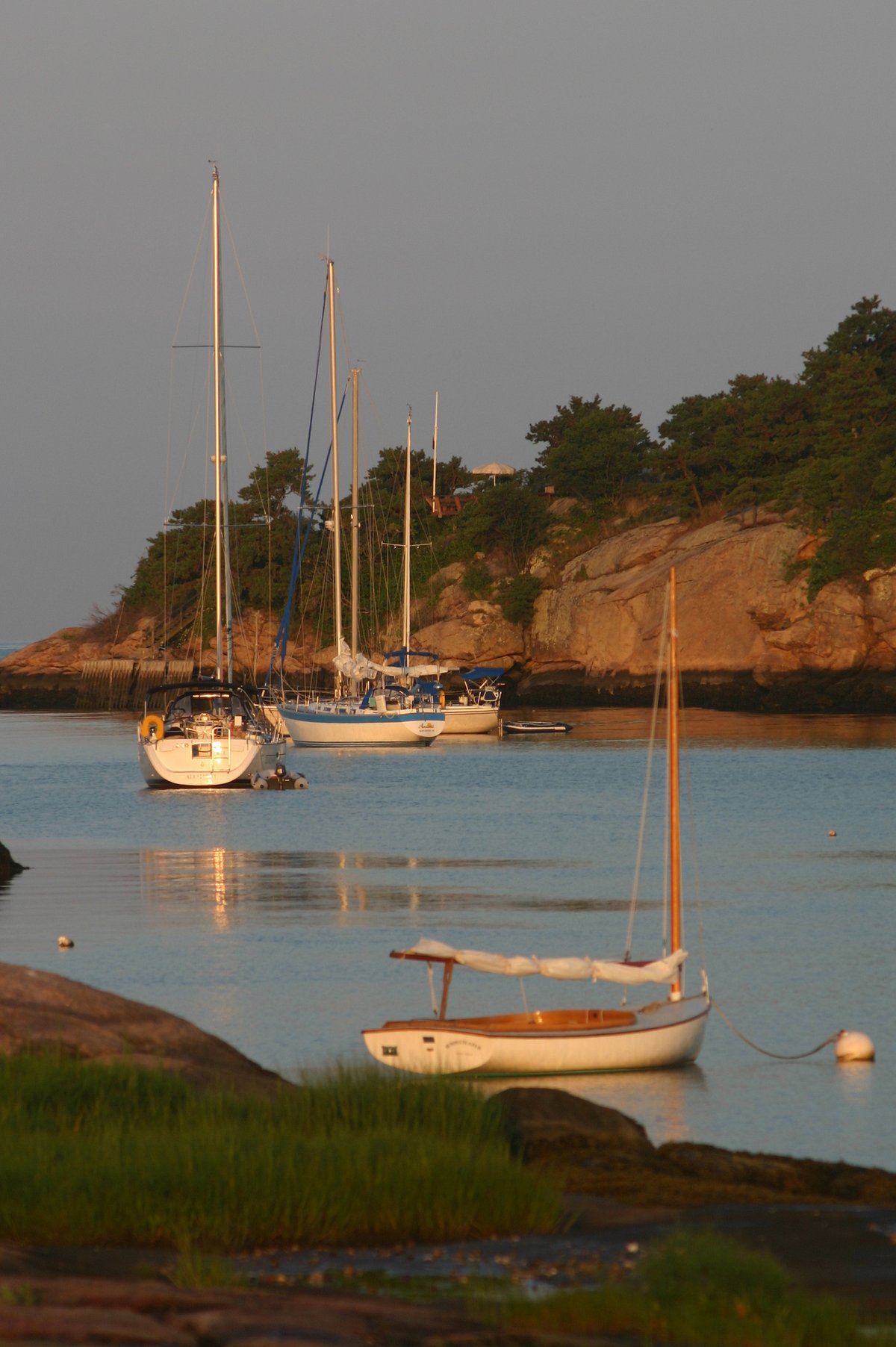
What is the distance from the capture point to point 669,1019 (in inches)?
585

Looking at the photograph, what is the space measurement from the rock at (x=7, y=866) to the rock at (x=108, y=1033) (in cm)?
1714

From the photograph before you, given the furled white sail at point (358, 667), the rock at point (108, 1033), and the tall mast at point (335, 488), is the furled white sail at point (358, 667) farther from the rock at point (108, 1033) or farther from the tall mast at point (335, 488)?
the rock at point (108, 1033)

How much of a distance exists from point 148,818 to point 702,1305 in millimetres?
35272

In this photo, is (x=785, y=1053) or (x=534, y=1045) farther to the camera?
(x=785, y=1053)

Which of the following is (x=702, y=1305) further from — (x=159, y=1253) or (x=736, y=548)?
(x=736, y=548)

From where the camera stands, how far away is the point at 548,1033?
13.9 meters

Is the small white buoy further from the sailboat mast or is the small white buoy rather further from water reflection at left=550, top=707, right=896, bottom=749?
water reflection at left=550, top=707, right=896, bottom=749

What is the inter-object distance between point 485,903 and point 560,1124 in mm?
15215

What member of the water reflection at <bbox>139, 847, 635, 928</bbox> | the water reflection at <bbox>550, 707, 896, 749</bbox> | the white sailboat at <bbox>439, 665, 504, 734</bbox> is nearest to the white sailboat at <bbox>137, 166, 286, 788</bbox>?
the water reflection at <bbox>139, 847, 635, 928</bbox>

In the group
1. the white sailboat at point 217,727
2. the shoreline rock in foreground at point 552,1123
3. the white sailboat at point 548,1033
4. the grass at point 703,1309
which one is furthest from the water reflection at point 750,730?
the grass at point 703,1309

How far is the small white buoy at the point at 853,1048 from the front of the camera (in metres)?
15.1

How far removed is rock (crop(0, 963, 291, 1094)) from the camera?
10758 mm

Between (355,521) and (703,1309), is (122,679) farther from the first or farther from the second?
(703,1309)

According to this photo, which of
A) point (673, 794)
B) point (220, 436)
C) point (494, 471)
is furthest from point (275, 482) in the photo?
point (673, 794)
